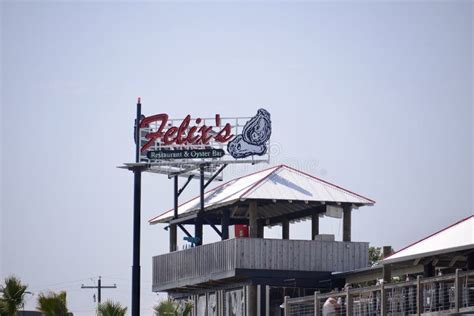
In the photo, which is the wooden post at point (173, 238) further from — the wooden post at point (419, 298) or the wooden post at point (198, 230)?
the wooden post at point (419, 298)

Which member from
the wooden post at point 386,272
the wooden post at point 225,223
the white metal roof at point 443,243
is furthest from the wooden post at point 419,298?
the wooden post at point 225,223

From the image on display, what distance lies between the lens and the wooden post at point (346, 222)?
57406 millimetres

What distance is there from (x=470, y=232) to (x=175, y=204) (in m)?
20.9

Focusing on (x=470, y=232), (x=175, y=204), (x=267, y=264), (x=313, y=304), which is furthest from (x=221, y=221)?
(x=470, y=232)

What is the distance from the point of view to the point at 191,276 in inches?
2356

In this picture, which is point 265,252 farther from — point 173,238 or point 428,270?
point 428,270

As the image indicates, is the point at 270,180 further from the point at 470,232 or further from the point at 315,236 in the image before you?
the point at 470,232

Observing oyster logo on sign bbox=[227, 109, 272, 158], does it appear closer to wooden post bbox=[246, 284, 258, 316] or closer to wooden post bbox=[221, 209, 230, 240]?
wooden post bbox=[221, 209, 230, 240]

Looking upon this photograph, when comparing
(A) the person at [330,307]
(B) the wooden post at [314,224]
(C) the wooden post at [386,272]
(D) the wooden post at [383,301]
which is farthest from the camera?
(B) the wooden post at [314,224]

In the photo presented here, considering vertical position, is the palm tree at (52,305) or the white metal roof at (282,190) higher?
the white metal roof at (282,190)

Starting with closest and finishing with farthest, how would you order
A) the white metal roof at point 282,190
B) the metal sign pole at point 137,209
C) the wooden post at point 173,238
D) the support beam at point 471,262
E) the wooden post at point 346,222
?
the support beam at point 471,262
the white metal roof at point 282,190
the wooden post at point 346,222
the metal sign pole at point 137,209
the wooden post at point 173,238

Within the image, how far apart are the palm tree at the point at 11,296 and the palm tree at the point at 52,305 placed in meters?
5.47

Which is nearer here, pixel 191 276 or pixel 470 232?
pixel 470 232

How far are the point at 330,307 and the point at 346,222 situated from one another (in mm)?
11219
